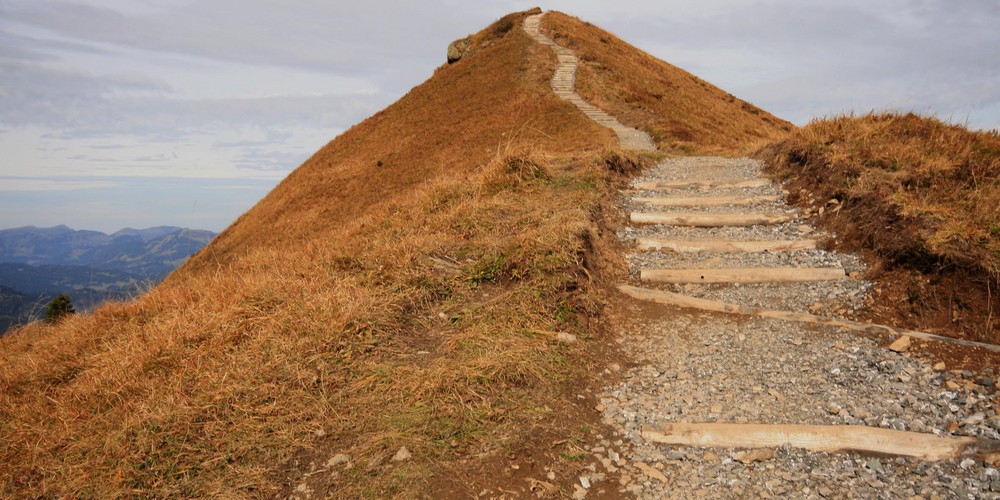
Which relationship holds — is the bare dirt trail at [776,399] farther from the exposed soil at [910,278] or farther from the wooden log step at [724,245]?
the exposed soil at [910,278]

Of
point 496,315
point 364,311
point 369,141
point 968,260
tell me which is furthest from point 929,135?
point 369,141

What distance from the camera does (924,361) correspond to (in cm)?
505

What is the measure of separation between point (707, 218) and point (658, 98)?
24.7 metres

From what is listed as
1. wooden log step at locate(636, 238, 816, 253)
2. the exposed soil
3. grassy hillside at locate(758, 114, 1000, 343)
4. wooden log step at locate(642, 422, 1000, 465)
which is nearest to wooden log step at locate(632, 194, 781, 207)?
grassy hillside at locate(758, 114, 1000, 343)

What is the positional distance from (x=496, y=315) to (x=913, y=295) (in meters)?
4.95

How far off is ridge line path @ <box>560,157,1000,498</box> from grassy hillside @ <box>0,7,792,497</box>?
65cm

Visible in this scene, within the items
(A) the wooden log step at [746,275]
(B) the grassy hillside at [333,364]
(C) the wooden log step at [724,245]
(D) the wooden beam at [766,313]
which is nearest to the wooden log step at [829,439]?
(B) the grassy hillside at [333,364]

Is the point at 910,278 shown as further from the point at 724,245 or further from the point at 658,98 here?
the point at 658,98

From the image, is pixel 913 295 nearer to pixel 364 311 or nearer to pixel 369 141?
pixel 364 311

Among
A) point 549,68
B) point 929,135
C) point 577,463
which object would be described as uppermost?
point 549,68

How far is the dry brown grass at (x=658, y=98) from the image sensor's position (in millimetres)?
25417

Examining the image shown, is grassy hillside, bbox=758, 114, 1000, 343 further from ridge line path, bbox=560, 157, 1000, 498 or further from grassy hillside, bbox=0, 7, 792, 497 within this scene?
grassy hillside, bbox=0, 7, 792, 497

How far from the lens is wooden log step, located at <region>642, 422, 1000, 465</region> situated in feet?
12.5

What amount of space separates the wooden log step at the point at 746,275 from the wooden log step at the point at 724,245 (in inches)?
41.5
